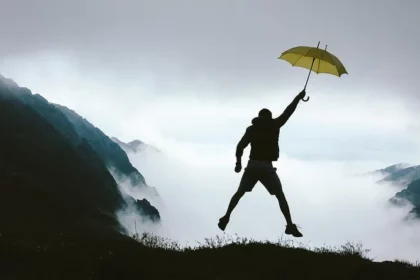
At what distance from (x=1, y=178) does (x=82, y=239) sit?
164 m

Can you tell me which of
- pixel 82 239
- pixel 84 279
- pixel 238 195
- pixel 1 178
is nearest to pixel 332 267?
pixel 238 195

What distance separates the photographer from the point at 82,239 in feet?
38.9

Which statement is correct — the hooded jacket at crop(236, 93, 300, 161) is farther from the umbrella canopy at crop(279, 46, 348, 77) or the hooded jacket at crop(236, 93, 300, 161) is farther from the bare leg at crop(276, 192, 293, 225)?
the umbrella canopy at crop(279, 46, 348, 77)

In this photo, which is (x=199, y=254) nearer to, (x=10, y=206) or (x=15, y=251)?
(x=15, y=251)

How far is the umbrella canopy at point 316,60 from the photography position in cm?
1214

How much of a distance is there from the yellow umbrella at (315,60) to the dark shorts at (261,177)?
283 cm

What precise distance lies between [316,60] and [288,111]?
220cm

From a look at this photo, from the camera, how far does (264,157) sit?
10.8 meters

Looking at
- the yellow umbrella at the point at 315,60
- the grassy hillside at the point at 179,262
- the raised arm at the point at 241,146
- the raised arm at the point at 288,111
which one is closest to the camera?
the grassy hillside at the point at 179,262

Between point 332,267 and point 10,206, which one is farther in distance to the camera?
point 10,206

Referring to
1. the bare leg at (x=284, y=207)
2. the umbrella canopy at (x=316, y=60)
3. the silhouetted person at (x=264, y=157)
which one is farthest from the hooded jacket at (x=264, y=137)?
the umbrella canopy at (x=316, y=60)

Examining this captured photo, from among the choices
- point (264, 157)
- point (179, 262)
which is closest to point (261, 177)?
point (264, 157)

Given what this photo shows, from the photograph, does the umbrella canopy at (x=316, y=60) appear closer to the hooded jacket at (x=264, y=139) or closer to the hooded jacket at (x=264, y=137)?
the hooded jacket at (x=264, y=137)

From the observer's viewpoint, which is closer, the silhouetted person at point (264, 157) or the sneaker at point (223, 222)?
the silhouetted person at point (264, 157)
